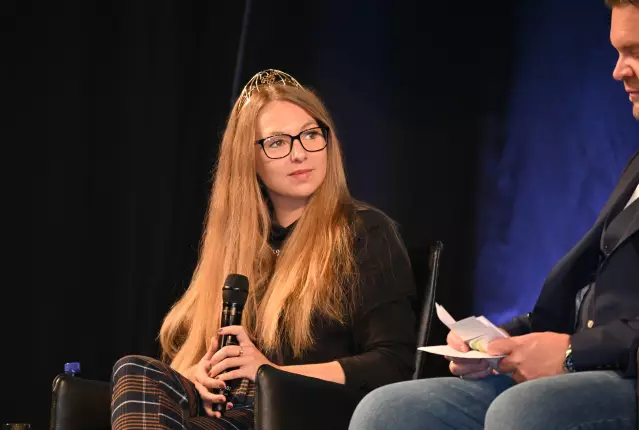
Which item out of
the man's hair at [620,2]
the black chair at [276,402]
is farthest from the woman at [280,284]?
the man's hair at [620,2]

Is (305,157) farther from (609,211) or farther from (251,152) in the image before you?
(609,211)

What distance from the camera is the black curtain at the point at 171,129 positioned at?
3152mm

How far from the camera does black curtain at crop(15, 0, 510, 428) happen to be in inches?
124

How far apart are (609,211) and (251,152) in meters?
1.07

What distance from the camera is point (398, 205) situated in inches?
128

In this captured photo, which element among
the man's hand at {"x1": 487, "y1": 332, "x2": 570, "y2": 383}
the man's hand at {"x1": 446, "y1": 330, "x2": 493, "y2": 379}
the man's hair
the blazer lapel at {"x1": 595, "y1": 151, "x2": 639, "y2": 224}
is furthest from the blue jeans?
the man's hair

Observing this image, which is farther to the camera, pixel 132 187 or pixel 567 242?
pixel 132 187

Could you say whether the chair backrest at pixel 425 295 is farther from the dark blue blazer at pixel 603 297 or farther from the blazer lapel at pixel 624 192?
the blazer lapel at pixel 624 192

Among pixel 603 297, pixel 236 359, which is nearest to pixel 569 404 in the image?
pixel 603 297

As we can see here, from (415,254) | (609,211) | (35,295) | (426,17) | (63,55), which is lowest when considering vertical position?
(35,295)

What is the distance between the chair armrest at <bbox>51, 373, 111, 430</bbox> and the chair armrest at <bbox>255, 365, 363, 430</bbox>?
537 mm

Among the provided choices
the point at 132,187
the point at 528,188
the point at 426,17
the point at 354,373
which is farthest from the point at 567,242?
the point at 132,187

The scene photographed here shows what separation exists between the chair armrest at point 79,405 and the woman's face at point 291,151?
0.72m

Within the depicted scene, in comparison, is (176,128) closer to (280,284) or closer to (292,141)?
(292,141)
